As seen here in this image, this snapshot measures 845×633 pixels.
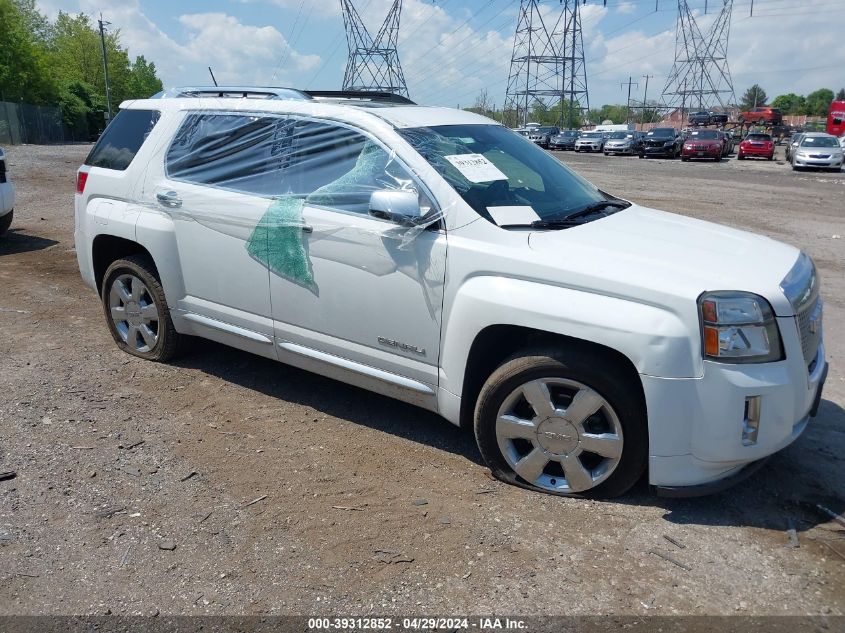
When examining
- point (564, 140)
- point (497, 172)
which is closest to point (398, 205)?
point (497, 172)

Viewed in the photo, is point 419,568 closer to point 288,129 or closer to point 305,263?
point 305,263

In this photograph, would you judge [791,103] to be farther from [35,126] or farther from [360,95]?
[360,95]

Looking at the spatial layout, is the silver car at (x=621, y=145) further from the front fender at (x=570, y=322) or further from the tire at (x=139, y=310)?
the front fender at (x=570, y=322)

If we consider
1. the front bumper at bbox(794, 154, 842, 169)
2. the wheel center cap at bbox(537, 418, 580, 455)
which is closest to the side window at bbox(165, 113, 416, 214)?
the wheel center cap at bbox(537, 418, 580, 455)

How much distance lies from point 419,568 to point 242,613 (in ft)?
2.39

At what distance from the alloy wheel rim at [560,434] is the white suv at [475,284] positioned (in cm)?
1

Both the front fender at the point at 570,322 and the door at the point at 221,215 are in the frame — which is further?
the door at the point at 221,215

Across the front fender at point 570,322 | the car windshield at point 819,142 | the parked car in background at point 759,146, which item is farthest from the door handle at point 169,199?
the parked car in background at point 759,146

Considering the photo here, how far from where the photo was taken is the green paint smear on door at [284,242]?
4.00 m

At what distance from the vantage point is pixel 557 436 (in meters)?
3.33

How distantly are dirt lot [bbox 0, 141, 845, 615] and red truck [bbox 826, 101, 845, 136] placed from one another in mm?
44622

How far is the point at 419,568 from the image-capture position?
2.93 metres

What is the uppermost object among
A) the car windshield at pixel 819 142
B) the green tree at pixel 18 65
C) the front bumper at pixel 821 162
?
the green tree at pixel 18 65

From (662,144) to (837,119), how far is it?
42.5ft
